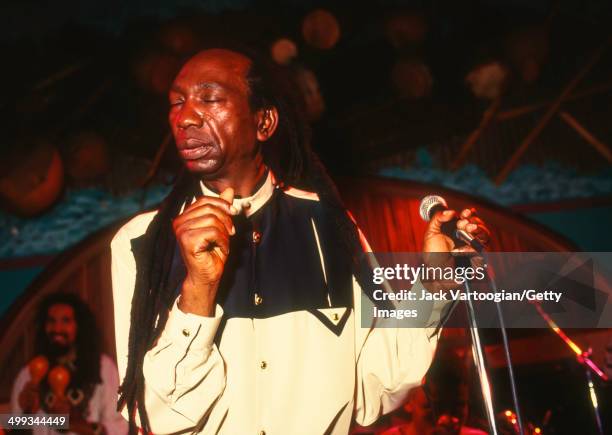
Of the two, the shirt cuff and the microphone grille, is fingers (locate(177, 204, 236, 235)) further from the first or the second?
the microphone grille

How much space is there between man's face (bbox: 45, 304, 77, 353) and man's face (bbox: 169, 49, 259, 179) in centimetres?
230

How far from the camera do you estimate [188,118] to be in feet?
4.59

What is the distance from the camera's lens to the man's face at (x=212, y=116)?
1400 millimetres

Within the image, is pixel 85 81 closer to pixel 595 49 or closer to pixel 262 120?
pixel 262 120

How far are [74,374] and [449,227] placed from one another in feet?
9.08

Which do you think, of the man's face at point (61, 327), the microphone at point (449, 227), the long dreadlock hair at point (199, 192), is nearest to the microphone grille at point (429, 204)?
the microphone at point (449, 227)

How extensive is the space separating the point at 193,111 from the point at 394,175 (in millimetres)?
2336

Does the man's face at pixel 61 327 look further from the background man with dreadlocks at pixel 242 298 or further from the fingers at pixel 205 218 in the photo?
the fingers at pixel 205 218

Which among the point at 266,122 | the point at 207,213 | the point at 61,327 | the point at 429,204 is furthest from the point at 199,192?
the point at 61,327

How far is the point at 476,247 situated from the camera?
49.0 inches

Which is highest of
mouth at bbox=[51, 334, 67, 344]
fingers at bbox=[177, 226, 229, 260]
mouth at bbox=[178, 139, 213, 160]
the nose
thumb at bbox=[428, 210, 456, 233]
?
the nose

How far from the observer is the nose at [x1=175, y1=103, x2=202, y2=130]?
140cm

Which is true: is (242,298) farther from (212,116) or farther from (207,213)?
(212,116)

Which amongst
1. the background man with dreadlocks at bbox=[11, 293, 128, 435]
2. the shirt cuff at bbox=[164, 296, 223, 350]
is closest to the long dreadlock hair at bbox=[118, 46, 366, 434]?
the shirt cuff at bbox=[164, 296, 223, 350]
